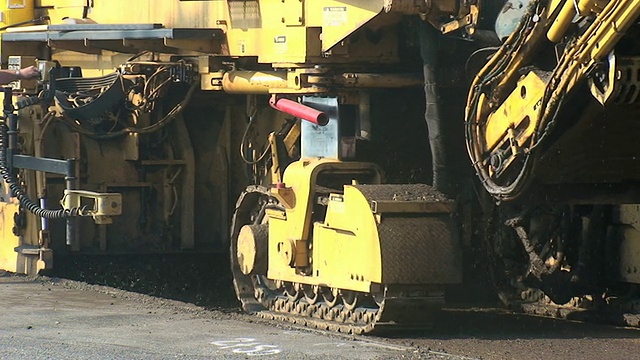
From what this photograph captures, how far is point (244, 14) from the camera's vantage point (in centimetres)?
1279

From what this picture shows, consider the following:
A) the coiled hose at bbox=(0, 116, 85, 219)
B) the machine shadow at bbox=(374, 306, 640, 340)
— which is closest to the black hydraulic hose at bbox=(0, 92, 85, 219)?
the coiled hose at bbox=(0, 116, 85, 219)

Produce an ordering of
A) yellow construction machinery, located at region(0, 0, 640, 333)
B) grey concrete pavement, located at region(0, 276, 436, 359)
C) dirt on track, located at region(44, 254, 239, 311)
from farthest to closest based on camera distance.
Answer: dirt on track, located at region(44, 254, 239, 311)
yellow construction machinery, located at region(0, 0, 640, 333)
grey concrete pavement, located at region(0, 276, 436, 359)

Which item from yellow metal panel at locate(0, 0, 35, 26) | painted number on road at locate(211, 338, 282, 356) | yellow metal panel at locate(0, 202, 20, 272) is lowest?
painted number on road at locate(211, 338, 282, 356)

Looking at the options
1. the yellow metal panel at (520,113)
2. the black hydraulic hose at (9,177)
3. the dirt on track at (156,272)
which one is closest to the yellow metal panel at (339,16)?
the yellow metal panel at (520,113)

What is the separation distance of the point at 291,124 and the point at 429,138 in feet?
7.18

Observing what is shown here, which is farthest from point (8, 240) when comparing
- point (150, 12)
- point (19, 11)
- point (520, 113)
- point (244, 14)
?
point (520, 113)

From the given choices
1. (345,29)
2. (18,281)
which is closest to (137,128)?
(18,281)

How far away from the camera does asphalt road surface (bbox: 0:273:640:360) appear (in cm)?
1010

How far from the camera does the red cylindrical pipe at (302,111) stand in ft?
38.9

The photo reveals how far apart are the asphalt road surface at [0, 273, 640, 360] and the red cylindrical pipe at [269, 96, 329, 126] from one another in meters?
1.62

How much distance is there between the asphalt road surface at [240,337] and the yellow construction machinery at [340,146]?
0.41m

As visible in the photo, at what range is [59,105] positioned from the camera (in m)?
14.8

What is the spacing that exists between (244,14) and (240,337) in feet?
10.3

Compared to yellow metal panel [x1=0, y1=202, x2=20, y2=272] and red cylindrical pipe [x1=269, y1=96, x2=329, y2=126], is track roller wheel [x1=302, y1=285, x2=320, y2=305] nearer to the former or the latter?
red cylindrical pipe [x1=269, y1=96, x2=329, y2=126]
